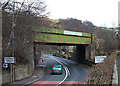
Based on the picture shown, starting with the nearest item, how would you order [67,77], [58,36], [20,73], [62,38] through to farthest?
[20,73] < [67,77] < [58,36] < [62,38]

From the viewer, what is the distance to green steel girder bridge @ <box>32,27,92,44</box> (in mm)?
23837

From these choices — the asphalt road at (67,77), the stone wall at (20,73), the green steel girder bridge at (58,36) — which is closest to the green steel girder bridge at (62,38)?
the green steel girder bridge at (58,36)

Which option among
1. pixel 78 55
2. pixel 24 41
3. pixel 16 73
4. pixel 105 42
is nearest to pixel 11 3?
pixel 24 41

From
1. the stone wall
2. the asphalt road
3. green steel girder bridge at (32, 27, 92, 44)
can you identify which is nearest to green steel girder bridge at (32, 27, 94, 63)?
green steel girder bridge at (32, 27, 92, 44)

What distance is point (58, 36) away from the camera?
26.9 meters

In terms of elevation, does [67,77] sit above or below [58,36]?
below

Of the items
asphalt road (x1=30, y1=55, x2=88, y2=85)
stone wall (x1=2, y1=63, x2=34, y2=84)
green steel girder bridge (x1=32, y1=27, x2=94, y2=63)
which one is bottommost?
asphalt road (x1=30, y1=55, x2=88, y2=85)

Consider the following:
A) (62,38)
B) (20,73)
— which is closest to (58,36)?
(62,38)

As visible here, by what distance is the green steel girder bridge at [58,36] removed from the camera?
23837mm

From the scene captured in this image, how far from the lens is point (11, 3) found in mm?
17938

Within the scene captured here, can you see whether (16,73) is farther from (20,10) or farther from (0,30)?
(20,10)

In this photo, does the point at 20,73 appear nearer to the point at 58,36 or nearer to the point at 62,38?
the point at 58,36

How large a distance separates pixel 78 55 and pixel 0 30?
2778 centimetres

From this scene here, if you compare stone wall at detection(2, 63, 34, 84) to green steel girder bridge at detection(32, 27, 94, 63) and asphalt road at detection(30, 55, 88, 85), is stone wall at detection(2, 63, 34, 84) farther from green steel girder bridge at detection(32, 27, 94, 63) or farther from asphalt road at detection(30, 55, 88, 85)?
green steel girder bridge at detection(32, 27, 94, 63)
